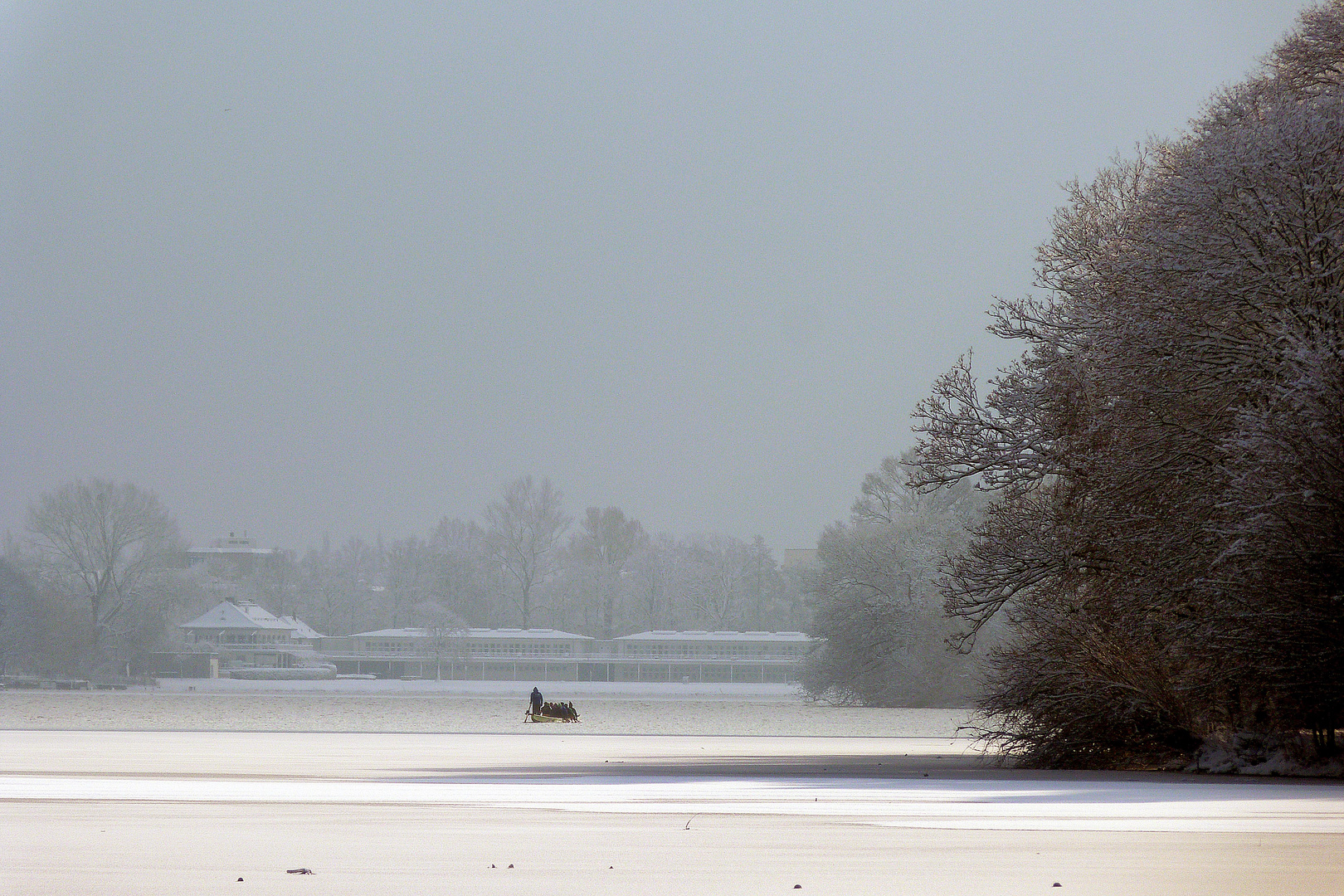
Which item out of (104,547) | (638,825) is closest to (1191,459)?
(638,825)

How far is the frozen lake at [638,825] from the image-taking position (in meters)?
10.5

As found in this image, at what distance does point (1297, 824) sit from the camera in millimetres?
14266

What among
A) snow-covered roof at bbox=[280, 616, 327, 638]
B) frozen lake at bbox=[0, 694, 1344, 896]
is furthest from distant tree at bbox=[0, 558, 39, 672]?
frozen lake at bbox=[0, 694, 1344, 896]

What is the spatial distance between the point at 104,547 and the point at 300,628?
50748mm

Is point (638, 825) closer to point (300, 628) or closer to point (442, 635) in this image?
point (442, 635)

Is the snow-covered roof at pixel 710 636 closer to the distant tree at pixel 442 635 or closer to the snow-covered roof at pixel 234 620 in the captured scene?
the distant tree at pixel 442 635

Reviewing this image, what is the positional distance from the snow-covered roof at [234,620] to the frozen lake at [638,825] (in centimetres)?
13421

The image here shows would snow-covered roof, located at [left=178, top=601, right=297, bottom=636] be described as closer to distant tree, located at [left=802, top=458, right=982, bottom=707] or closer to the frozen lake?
distant tree, located at [left=802, top=458, right=982, bottom=707]

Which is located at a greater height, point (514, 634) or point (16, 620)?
point (16, 620)

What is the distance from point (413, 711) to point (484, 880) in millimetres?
56943

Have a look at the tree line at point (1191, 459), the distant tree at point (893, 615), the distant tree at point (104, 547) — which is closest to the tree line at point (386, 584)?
the distant tree at point (104, 547)

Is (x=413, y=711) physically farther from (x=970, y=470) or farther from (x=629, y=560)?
(x=629, y=560)

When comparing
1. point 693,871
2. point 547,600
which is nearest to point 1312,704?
point 693,871

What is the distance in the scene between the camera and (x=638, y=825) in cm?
1446
